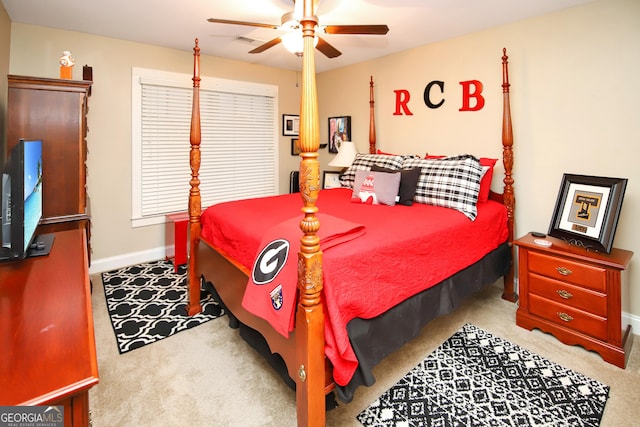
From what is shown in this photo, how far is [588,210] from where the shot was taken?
2.27 m

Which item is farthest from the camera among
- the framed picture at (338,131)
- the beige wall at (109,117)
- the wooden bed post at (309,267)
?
the framed picture at (338,131)

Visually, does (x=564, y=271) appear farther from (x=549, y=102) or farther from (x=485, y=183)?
(x=549, y=102)

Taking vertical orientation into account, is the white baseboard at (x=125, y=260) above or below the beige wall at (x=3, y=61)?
below

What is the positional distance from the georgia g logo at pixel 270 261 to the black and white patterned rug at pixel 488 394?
33.2 inches

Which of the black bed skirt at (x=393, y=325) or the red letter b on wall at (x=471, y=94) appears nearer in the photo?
the black bed skirt at (x=393, y=325)

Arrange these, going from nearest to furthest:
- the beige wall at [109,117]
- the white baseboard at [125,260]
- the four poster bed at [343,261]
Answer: the four poster bed at [343,261] < the beige wall at [109,117] < the white baseboard at [125,260]

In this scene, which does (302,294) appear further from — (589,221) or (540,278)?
(589,221)

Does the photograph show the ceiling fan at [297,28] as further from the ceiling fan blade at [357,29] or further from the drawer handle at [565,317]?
the drawer handle at [565,317]

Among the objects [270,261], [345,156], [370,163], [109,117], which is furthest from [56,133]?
[345,156]

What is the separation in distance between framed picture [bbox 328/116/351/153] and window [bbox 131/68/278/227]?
787 millimetres

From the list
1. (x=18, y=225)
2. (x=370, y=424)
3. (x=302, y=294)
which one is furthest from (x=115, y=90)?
(x=370, y=424)

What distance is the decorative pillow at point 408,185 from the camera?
8.78 ft

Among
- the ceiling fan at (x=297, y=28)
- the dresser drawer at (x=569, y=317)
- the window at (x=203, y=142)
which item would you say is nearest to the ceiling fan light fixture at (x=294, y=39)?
the ceiling fan at (x=297, y=28)

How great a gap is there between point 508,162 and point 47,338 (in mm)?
3125
